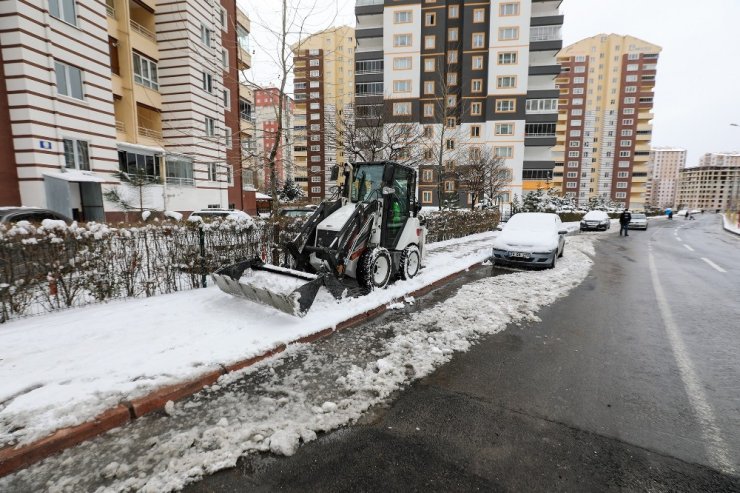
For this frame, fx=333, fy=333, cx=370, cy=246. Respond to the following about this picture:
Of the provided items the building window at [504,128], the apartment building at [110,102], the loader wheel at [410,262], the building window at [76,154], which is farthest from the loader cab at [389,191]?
the building window at [504,128]

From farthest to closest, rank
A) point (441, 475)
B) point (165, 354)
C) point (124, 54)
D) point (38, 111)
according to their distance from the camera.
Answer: point (124, 54), point (38, 111), point (165, 354), point (441, 475)

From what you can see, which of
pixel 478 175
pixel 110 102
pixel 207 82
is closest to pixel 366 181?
pixel 110 102

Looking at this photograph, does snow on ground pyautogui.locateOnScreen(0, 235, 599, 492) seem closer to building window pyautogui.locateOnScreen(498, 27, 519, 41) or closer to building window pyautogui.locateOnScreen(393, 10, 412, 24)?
building window pyautogui.locateOnScreen(498, 27, 519, 41)

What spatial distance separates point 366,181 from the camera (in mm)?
7684

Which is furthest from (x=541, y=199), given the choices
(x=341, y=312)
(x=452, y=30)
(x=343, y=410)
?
(x=343, y=410)

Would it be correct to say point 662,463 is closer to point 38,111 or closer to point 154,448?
point 154,448

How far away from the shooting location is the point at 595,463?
2596mm

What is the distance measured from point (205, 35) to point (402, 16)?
3082 cm

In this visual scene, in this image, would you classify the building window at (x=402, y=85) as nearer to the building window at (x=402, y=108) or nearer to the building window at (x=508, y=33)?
the building window at (x=402, y=108)

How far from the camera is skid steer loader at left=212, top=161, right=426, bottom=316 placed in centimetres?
549

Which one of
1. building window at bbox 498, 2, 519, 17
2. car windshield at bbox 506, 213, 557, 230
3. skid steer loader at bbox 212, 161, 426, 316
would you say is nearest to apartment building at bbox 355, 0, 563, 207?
building window at bbox 498, 2, 519, 17

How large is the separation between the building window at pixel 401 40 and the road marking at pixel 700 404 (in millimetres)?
48040

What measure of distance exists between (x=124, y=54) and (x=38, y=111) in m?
8.15

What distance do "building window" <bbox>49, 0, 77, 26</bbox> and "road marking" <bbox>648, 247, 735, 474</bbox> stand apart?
23.1 metres
